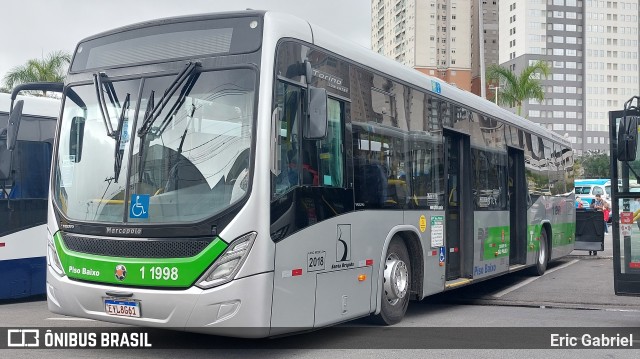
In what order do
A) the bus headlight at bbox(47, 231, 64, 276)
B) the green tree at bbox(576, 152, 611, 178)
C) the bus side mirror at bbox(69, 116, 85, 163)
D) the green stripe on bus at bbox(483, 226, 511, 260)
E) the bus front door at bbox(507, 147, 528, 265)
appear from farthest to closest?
1. the green tree at bbox(576, 152, 611, 178)
2. the bus front door at bbox(507, 147, 528, 265)
3. the green stripe on bus at bbox(483, 226, 511, 260)
4. the bus side mirror at bbox(69, 116, 85, 163)
5. the bus headlight at bbox(47, 231, 64, 276)

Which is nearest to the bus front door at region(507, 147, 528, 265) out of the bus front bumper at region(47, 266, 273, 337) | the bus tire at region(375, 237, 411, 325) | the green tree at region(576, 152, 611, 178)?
the bus tire at region(375, 237, 411, 325)

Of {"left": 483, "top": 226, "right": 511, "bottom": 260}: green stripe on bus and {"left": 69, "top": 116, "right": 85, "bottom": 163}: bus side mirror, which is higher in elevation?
{"left": 69, "top": 116, "right": 85, "bottom": 163}: bus side mirror

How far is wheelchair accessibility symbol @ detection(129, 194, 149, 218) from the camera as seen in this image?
6770 millimetres

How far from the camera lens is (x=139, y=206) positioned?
680 centimetres

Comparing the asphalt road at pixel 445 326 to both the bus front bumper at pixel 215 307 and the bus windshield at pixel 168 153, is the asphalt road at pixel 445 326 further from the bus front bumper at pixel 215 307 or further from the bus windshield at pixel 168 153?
the bus windshield at pixel 168 153

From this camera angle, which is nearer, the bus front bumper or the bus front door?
the bus front bumper

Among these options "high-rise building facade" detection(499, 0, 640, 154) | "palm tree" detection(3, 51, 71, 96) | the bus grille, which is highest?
"high-rise building facade" detection(499, 0, 640, 154)

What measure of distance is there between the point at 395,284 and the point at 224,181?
3.05 metres

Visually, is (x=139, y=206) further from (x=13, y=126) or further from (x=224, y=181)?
(x=13, y=126)

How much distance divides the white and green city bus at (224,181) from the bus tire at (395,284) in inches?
1.1

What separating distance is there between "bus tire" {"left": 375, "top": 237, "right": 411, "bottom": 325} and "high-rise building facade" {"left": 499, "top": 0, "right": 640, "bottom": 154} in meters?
134

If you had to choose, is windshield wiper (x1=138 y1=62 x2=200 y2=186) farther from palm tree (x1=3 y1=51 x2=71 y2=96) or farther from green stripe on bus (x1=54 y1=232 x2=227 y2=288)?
palm tree (x1=3 y1=51 x2=71 y2=96)

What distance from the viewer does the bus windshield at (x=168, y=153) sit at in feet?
21.7

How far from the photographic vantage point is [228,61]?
6.87 metres
